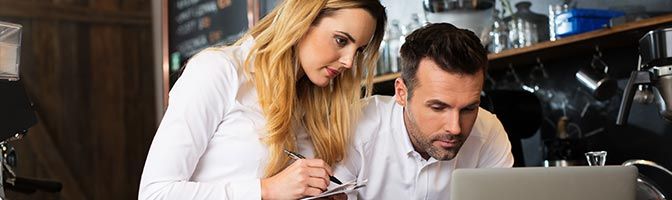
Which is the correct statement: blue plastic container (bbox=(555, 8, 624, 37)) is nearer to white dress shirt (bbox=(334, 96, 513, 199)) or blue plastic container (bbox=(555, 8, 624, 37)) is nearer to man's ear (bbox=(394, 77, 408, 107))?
white dress shirt (bbox=(334, 96, 513, 199))

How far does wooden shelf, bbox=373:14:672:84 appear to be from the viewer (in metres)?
2.12

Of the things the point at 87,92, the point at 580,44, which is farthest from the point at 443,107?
the point at 87,92

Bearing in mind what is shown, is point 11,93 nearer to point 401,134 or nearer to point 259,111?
point 259,111

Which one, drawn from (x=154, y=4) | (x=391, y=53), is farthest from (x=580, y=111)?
(x=154, y=4)

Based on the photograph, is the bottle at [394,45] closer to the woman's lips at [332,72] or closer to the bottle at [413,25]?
the bottle at [413,25]

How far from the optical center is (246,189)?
168 centimetres

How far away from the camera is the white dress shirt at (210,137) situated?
1643 millimetres

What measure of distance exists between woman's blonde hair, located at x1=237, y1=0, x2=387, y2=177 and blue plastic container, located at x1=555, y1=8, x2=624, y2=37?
2.27 ft

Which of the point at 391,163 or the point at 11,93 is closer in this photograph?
the point at 11,93

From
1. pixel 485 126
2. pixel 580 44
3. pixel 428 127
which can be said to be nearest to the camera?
pixel 428 127

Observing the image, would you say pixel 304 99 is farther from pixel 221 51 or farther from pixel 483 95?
pixel 483 95

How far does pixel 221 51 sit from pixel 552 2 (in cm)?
122

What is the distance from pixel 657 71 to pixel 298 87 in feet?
2.51

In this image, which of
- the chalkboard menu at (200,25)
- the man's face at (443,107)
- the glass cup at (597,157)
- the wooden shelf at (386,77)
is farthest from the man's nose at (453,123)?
the chalkboard menu at (200,25)
